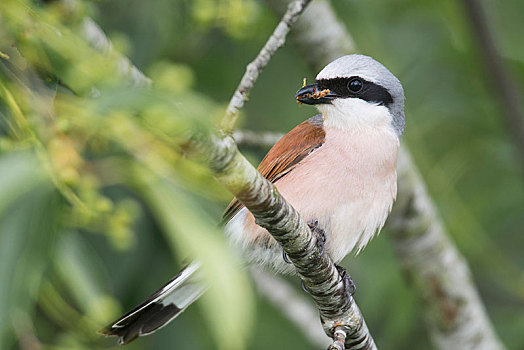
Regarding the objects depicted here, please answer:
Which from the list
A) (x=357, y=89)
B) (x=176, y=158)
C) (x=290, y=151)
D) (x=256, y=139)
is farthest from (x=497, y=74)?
(x=176, y=158)

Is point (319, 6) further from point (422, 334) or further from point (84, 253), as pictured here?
point (422, 334)

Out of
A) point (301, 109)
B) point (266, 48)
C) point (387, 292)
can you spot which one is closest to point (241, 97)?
point (266, 48)

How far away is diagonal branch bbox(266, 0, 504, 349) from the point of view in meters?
3.46

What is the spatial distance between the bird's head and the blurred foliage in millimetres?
381

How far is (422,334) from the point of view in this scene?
15.8ft

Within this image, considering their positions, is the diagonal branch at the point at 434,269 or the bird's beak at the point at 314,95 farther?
the diagonal branch at the point at 434,269

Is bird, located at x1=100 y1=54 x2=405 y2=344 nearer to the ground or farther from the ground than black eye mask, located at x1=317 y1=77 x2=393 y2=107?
nearer to the ground

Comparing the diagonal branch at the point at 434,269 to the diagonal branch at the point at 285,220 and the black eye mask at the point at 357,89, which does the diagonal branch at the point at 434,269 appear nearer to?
the black eye mask at the point at 357,89

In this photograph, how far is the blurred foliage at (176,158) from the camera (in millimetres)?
1769

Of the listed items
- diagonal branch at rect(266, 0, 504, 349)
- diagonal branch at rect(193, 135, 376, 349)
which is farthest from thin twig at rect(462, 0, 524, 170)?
diagonal branch at rect(193, 135, 376, 349)

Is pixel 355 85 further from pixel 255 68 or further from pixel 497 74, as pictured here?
pixel 497 74

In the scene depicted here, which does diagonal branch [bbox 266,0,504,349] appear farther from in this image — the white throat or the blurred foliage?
the white throat

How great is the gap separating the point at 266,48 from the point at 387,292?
7.03ft

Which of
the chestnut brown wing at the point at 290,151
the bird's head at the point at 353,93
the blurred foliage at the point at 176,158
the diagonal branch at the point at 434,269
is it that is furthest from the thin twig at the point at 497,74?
the chestnut brown wing at the point at 290,151
